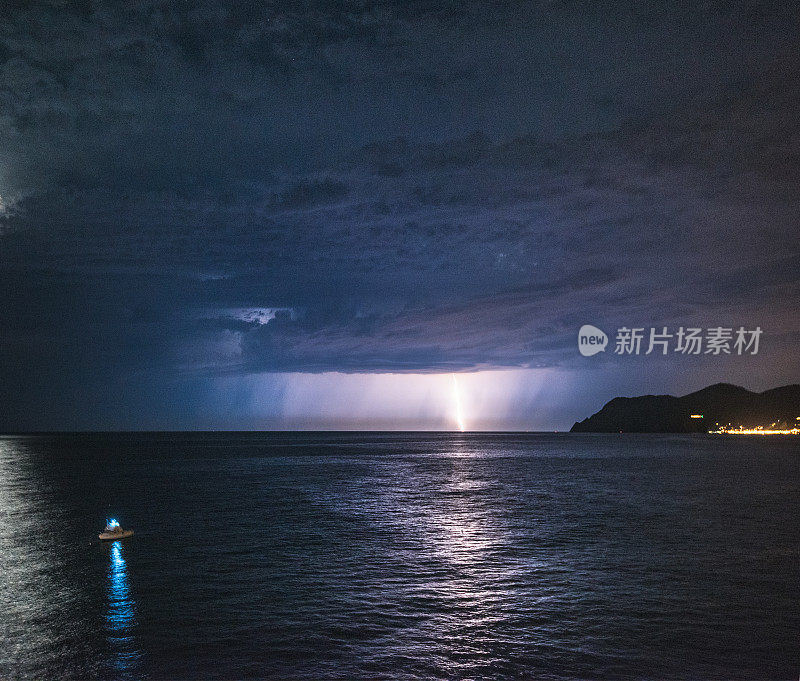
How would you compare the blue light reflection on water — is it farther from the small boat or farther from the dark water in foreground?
the small boat

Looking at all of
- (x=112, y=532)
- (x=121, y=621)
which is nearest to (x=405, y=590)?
(x=121, y=621)

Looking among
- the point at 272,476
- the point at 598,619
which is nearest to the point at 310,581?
the point at 598,619

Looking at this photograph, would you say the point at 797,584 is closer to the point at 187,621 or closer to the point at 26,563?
the point at 187,621

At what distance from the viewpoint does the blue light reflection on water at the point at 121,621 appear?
82.8ft

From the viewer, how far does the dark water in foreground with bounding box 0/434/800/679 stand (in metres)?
25.2

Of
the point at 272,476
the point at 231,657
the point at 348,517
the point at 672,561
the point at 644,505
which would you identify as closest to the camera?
the point at 231,657

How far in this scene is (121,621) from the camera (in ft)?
100.0

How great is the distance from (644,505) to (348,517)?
38080 millimetres

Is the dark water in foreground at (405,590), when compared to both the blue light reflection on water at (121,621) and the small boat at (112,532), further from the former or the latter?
the small boat at (112,532)

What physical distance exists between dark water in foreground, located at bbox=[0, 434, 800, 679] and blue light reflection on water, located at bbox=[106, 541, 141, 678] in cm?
15

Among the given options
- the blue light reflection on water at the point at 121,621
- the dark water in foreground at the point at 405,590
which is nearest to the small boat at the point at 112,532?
the dark water in foreground at the point at 405,590

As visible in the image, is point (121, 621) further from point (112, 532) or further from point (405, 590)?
point (112, 532)

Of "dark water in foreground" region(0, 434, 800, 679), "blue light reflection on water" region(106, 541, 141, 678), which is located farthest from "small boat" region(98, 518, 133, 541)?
"blue light reflection on water" region(106, 541, 141, 678)

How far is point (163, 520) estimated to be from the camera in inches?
2499
